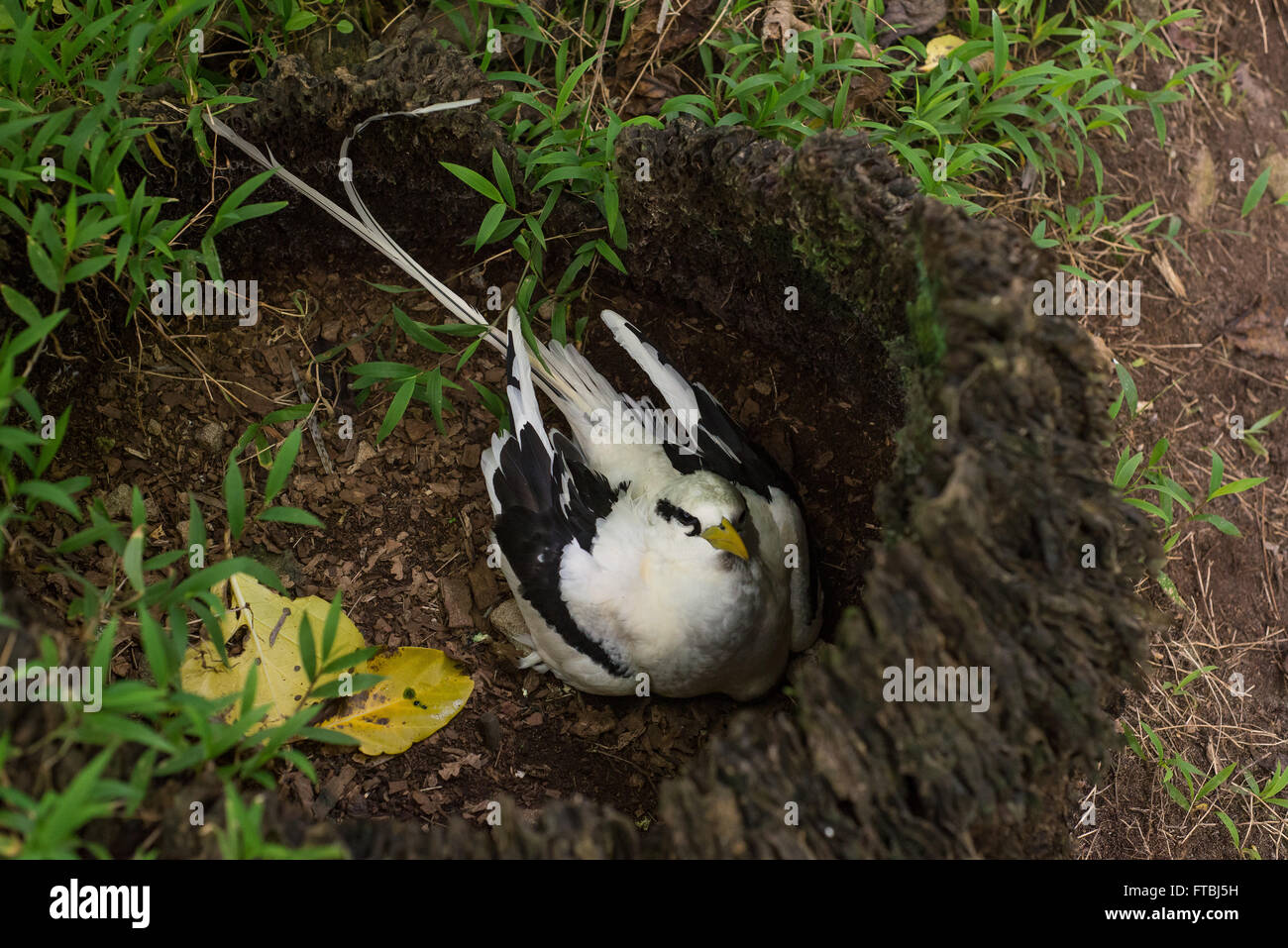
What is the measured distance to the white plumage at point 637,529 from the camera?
2.89m

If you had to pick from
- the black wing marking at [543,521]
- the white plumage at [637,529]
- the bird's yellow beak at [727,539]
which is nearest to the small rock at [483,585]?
the white plumage at [637,529]

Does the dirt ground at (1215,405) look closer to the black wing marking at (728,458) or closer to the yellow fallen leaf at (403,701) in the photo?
the black wing marking at (728,458)

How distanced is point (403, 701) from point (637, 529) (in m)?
0.94

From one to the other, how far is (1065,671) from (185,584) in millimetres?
1976

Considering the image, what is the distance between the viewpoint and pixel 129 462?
3143 mm

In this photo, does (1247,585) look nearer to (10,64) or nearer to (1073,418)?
(1073,418)

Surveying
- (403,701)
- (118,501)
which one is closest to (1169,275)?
(403,701)

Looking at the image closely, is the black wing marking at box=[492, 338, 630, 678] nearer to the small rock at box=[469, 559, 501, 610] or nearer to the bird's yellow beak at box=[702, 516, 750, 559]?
the small rock at box=[469, 559, 501, 610]

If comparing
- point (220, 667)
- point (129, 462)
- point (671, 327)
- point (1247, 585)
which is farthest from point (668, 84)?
point (1247, 585)

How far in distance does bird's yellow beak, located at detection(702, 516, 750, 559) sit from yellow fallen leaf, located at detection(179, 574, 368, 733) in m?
1.18

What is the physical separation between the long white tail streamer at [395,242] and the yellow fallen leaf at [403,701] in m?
1.01

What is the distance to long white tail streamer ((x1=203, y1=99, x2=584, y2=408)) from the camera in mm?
3029

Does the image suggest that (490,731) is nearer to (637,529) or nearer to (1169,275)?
(637,529)

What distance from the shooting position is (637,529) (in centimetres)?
310
